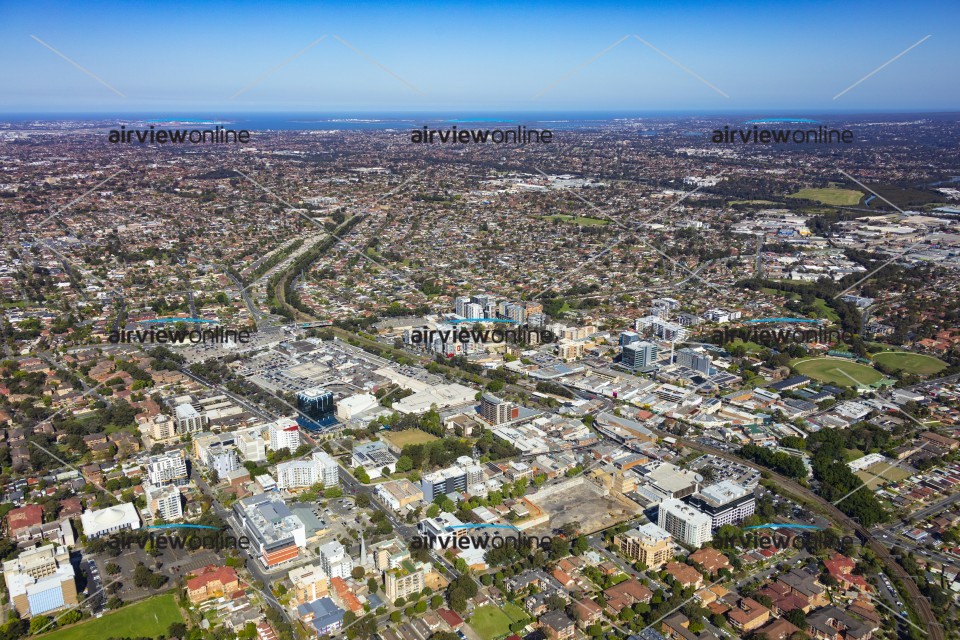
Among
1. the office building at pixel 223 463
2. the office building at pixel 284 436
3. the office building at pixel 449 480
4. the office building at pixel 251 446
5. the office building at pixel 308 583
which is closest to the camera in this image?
the office building at pixel 308 583

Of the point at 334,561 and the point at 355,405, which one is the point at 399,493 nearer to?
the point at 334,561

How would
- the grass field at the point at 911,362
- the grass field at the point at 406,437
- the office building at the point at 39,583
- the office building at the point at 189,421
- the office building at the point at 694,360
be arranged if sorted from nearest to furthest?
the office building at the point at 39,583
the grass field at the point at 406,437
the office building at the point at 189,421
the office building at the point at 694,360
the grass field at the point at 911,362

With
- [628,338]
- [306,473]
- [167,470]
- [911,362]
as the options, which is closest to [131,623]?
[167,470]

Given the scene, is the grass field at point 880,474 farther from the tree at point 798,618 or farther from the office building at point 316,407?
the office building at point 316,407

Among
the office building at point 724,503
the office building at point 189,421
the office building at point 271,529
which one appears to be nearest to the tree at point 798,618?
the office building at point 724,503

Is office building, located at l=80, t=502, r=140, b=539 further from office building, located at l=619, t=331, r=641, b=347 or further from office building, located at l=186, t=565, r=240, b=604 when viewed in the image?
office building, located at l=619, t=331, r=641, b=347

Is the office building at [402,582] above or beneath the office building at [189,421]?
beneath

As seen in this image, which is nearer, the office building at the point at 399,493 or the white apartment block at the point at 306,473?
the office building at the point at 399,493

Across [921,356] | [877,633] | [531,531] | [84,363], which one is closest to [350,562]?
[531,531]
